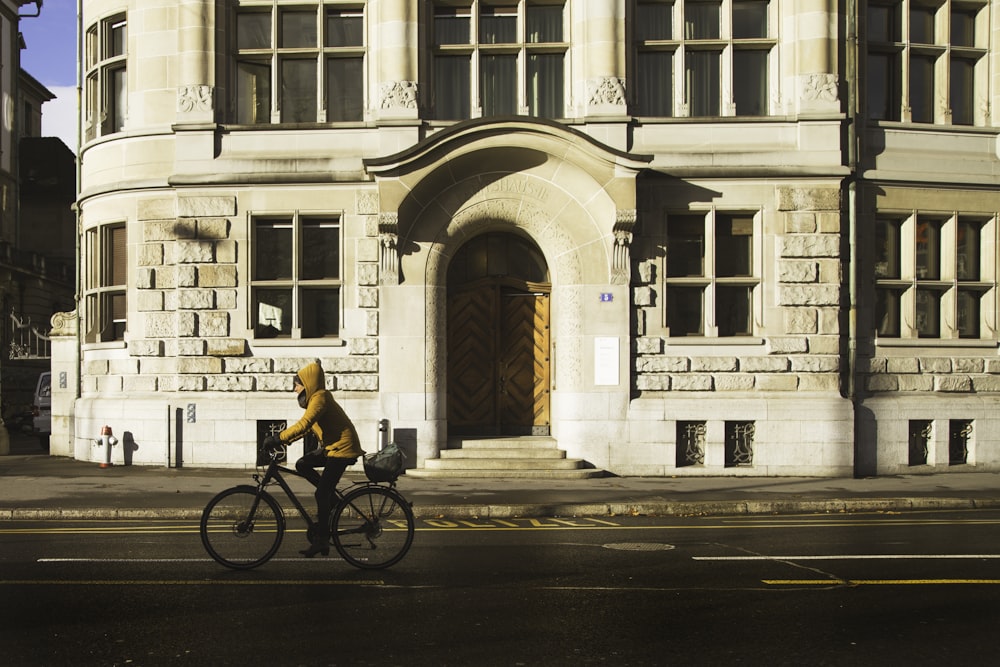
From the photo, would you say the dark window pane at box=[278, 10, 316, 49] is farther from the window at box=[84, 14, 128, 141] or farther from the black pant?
the black pant

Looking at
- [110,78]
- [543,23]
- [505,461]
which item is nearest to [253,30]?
[110,78]

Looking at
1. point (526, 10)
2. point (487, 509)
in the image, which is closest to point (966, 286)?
point (526, 10)

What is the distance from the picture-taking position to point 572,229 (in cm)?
1989

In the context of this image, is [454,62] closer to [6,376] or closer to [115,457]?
[115,457]

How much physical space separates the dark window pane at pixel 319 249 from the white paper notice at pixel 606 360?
482 centimetres

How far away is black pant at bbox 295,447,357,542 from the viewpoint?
34.7ft

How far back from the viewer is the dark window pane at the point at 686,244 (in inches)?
797

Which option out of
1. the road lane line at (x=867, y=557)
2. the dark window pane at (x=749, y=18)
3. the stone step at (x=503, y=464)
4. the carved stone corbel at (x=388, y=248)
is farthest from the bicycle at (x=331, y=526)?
the dark window pane at (x=749, y=18)

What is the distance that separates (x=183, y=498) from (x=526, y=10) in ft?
33.8

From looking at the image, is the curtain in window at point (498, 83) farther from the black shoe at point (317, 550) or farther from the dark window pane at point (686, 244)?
the black shoe at point (317, 550)

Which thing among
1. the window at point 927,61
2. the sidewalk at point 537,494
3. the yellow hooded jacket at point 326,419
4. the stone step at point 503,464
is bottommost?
the sidewalk at point 537,494

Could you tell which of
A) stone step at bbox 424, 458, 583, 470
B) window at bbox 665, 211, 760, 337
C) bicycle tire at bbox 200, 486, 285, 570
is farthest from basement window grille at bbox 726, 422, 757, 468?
bicycle tire at bbox 200, 486, 285, 570

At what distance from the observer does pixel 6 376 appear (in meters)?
43.4

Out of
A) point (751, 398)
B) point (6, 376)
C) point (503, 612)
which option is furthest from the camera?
point (6, 376)
